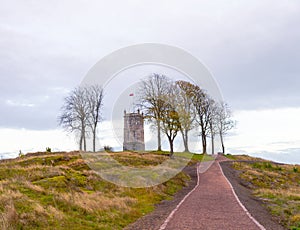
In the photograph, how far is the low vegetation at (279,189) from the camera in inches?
666

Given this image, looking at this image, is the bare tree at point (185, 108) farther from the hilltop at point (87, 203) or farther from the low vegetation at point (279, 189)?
the hilltop at point (87, 203)

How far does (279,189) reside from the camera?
32375 mm

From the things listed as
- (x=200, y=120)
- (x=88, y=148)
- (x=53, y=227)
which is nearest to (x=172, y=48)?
(x=53, y=227)

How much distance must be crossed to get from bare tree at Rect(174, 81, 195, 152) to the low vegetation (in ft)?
35.9

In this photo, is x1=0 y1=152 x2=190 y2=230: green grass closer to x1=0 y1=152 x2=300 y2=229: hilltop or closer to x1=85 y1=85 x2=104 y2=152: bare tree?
x1=0 y1=152 x2=300 y2=229: hilltop

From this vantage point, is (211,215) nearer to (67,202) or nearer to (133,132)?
(67,202)

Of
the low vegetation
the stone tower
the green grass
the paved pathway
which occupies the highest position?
the stone tower

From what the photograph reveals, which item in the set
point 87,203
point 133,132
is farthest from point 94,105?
point 87,203

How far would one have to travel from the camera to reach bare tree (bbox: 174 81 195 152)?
52.8 meters

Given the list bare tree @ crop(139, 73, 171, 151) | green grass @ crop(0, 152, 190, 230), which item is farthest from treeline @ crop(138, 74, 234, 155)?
green grass @ crop(0, 152, 190, 230)

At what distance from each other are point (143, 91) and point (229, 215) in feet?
142

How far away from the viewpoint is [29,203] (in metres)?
12.9

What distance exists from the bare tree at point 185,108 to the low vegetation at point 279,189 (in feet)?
35.9

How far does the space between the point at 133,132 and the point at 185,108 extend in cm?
1455
